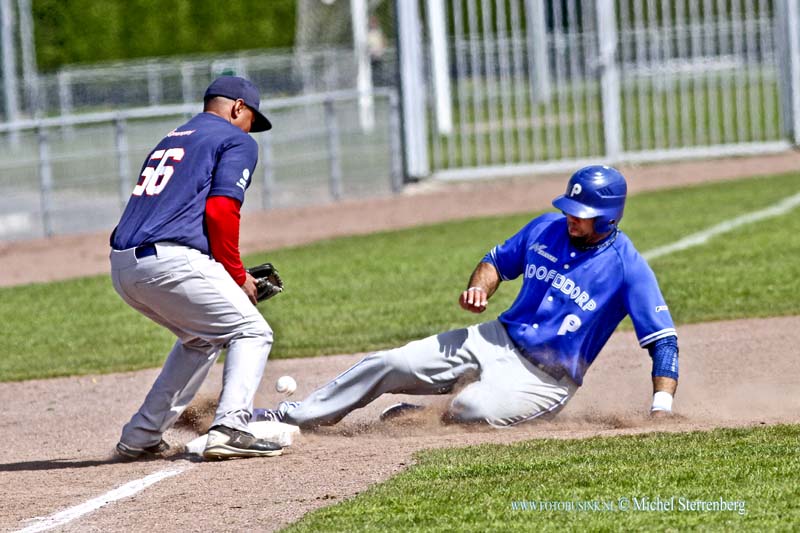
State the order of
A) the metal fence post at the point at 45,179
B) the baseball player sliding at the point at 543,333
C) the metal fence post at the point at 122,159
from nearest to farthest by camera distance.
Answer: the baseball player sliding at the point at 543,333 < the metal fence post at the point at 45,179 < the metal fence post at the point at 122,159

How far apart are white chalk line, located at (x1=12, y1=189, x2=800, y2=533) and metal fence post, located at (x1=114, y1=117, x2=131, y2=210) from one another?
7.52m

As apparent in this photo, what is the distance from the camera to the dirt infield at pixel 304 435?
5.67m

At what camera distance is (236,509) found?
5.53 m

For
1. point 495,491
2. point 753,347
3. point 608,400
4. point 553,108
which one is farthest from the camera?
point 553,108

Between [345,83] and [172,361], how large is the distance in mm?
21735

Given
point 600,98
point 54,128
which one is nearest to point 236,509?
point 54,128

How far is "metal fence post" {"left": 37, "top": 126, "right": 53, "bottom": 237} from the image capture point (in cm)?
1716

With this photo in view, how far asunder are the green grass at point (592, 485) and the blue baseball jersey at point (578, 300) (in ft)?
1.99

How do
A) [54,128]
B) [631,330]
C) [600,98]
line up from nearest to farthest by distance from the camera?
[631,330] → [54,128] → [600,98]

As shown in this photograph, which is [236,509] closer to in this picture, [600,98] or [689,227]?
[689,227]

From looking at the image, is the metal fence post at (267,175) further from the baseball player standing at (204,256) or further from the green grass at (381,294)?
the baseball player standing at (204,256)

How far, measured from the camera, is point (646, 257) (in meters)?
12.8

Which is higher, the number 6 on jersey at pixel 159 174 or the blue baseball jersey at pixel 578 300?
the number 6 on jersey at pixel 159 174

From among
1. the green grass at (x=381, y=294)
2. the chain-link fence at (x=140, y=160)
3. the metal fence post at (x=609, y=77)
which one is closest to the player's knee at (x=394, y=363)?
the green grass at (x=381, y=294)
